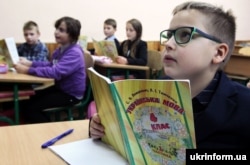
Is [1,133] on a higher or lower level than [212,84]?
lower

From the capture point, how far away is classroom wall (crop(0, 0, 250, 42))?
396 centimetres

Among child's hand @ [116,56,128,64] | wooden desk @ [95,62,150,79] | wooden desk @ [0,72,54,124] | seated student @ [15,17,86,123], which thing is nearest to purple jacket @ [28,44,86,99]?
seated student @ [15,17,86,123]

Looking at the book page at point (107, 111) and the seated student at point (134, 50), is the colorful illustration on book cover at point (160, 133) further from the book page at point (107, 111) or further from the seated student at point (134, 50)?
the seated student at point (134, 50)

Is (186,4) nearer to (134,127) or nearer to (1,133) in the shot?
(134,127)

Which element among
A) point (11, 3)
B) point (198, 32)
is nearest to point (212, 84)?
point (198, 32)

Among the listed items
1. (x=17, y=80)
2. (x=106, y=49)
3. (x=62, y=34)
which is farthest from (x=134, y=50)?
(x=17, y=80)

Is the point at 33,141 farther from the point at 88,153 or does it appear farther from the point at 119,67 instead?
the point at 119,67

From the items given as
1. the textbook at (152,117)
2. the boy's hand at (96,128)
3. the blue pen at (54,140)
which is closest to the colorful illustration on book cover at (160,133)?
the textbook at (152,117)

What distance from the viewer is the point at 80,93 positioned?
8.71ft

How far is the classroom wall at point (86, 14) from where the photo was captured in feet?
13.0

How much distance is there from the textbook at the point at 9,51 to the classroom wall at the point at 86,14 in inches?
55.0

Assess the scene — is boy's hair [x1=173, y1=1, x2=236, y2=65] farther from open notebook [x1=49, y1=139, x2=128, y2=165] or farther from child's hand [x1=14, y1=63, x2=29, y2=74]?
child's hand [x1=14, y1=63, x2=29, y2=74]

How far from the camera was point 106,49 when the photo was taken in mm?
3623

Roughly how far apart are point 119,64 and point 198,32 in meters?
2.68
